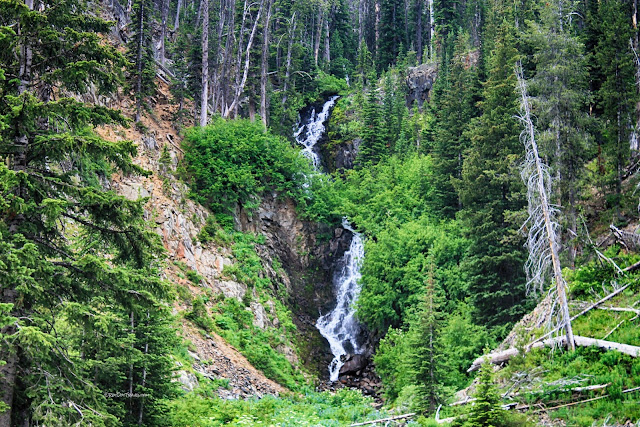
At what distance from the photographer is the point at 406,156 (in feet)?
117

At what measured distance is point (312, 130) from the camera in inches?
1665

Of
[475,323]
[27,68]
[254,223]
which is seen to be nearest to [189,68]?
[254,223]

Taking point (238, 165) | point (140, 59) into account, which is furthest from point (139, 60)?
point (238, 165)

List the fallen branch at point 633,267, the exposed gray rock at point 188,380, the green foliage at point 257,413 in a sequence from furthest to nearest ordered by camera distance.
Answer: the exposed gray rock at point 188,380 < the fallen branch at point 633,267 < the green foliage at point 257,413

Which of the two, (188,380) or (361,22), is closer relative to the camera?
(188,380)

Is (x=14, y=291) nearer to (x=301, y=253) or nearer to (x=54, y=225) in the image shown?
(x=54, y=225)

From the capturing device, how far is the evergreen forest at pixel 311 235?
7.45m

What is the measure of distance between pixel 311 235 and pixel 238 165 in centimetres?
608

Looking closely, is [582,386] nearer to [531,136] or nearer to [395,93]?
[531,136]

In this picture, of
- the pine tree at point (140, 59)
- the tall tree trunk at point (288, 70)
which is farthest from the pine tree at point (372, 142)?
the pine tree at point (140, 59)

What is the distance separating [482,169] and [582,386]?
44.4 feet

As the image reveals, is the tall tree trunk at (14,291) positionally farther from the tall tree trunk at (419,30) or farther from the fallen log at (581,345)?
the tall tree trunk at (419,30)

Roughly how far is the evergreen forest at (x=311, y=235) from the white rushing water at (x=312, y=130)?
0.22 m

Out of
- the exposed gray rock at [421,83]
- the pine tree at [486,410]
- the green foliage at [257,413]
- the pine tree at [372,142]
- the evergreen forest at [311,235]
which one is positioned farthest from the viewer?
the exposed gray rock at [421,83]
